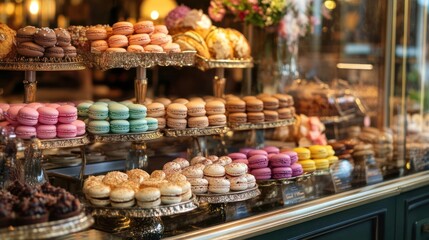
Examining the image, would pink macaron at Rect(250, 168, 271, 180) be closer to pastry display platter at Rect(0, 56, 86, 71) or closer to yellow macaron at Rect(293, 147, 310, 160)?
yellow macaron at Rect(293, 147, 310, 160)

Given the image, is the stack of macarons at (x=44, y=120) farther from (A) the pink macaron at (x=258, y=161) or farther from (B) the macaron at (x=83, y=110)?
(A) the pink macaron at (x=258, y=161)

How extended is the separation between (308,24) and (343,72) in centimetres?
53

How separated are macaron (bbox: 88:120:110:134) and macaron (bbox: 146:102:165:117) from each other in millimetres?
276

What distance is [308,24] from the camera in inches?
172

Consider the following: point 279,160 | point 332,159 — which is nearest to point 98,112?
point 279,160

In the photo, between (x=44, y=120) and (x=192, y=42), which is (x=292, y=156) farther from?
(x=44, y=120)

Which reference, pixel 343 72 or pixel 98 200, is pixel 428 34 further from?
pixel 98 200

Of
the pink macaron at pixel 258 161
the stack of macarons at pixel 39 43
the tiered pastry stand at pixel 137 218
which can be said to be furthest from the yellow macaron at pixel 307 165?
the stack of macarons at pixel 39 43

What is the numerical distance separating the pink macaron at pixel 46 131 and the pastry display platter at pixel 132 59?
36 cm

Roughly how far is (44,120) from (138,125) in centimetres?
41

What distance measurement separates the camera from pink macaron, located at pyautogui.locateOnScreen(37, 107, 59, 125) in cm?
267

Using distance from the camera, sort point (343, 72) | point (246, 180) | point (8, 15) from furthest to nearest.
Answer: point (8, 15) → point (343, 72) → point (246, 180)

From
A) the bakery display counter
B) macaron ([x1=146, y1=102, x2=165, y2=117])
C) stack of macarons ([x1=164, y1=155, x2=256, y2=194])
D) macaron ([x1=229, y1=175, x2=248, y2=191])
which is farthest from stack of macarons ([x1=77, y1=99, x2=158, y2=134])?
the bakery display counter

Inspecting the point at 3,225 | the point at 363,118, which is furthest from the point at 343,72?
the point at 3,225
